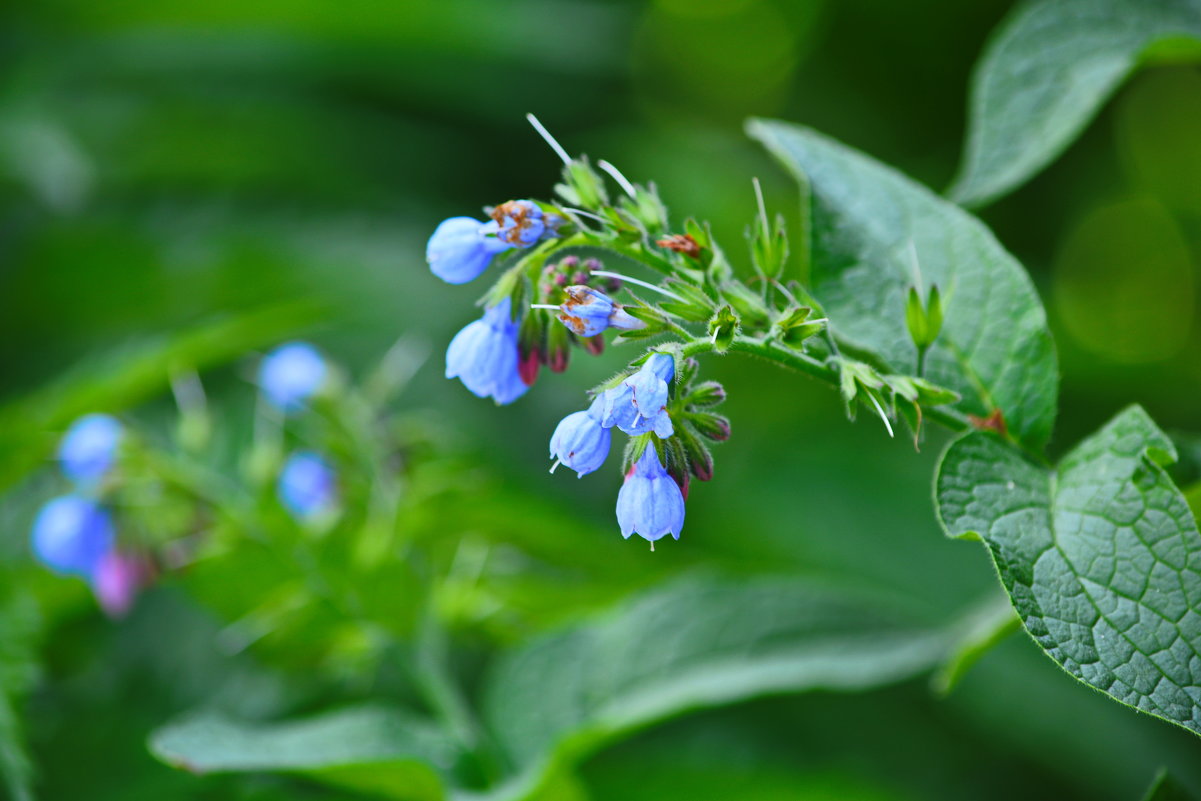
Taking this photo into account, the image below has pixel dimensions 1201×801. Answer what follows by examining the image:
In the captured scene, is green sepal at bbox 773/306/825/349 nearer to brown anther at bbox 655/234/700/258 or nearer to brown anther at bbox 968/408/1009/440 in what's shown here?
brown anther at bbox 655/234/700/258

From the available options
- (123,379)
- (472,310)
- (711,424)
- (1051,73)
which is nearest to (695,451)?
(711,424)

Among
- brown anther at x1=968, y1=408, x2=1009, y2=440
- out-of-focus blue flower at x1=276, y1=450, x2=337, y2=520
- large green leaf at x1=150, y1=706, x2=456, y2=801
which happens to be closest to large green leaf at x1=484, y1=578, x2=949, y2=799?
large green leaf at x1=150, y1=706, x2=456, y2=801

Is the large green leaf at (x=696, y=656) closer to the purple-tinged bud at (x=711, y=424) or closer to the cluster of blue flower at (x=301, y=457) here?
the cluster of blue flower at (x=301, y=457)

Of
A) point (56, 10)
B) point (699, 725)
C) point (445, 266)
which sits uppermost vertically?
point (56, 10)

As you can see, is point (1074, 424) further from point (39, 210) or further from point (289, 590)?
point (39, 210)

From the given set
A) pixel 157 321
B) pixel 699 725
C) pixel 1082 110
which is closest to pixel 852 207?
pixel 1082 110

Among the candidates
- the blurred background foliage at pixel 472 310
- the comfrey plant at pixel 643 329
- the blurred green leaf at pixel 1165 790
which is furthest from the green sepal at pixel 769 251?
the blurred background foliage at pixel 472 310
